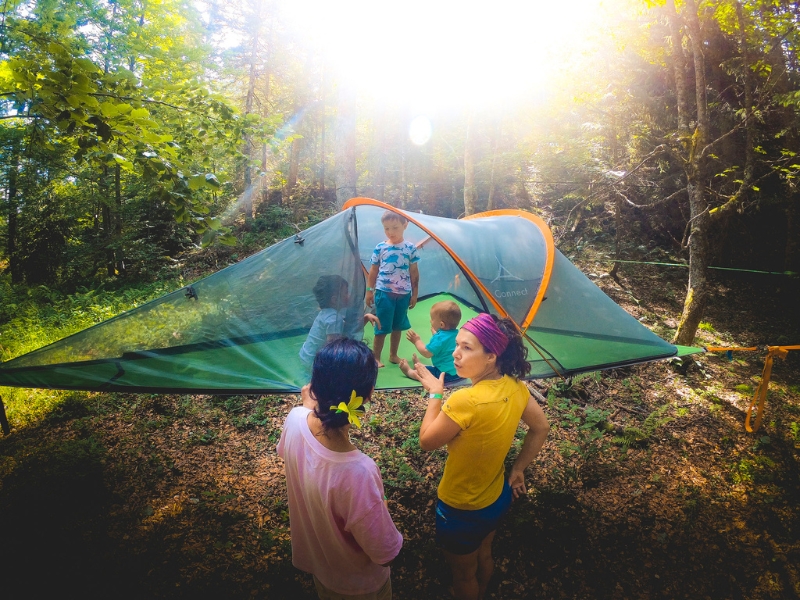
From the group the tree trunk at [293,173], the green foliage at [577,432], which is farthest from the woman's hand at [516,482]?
the tree trunk at [293,173]

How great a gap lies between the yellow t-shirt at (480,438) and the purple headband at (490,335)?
15cm

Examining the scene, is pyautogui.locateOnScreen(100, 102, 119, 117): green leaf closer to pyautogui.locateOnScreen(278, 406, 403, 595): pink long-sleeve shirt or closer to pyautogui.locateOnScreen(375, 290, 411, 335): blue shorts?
pyautogui.locateOnScreen(278, 406, 403, 595): pink long-sleeve shirt

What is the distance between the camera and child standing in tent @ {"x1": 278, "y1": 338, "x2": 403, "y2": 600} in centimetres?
134

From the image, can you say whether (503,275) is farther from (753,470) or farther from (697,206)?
(697,206)

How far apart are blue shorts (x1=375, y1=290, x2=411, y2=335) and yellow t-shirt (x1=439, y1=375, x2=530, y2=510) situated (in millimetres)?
1995

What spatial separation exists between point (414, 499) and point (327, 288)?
5.99 ft

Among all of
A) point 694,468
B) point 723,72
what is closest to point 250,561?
point 694,468

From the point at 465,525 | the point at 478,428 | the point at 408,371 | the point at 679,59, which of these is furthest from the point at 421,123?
the point at 465,525

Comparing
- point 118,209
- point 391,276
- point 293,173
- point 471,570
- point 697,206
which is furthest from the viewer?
point 293,173

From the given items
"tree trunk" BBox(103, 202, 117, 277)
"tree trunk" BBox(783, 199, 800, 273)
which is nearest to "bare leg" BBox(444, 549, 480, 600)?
"tree trunk" BBox(783, 199, 800, 273)

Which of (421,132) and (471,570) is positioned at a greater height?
(421,132)

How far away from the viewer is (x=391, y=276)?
3.63 metres

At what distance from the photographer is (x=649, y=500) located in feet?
10.1

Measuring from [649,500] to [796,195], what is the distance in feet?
22.4
